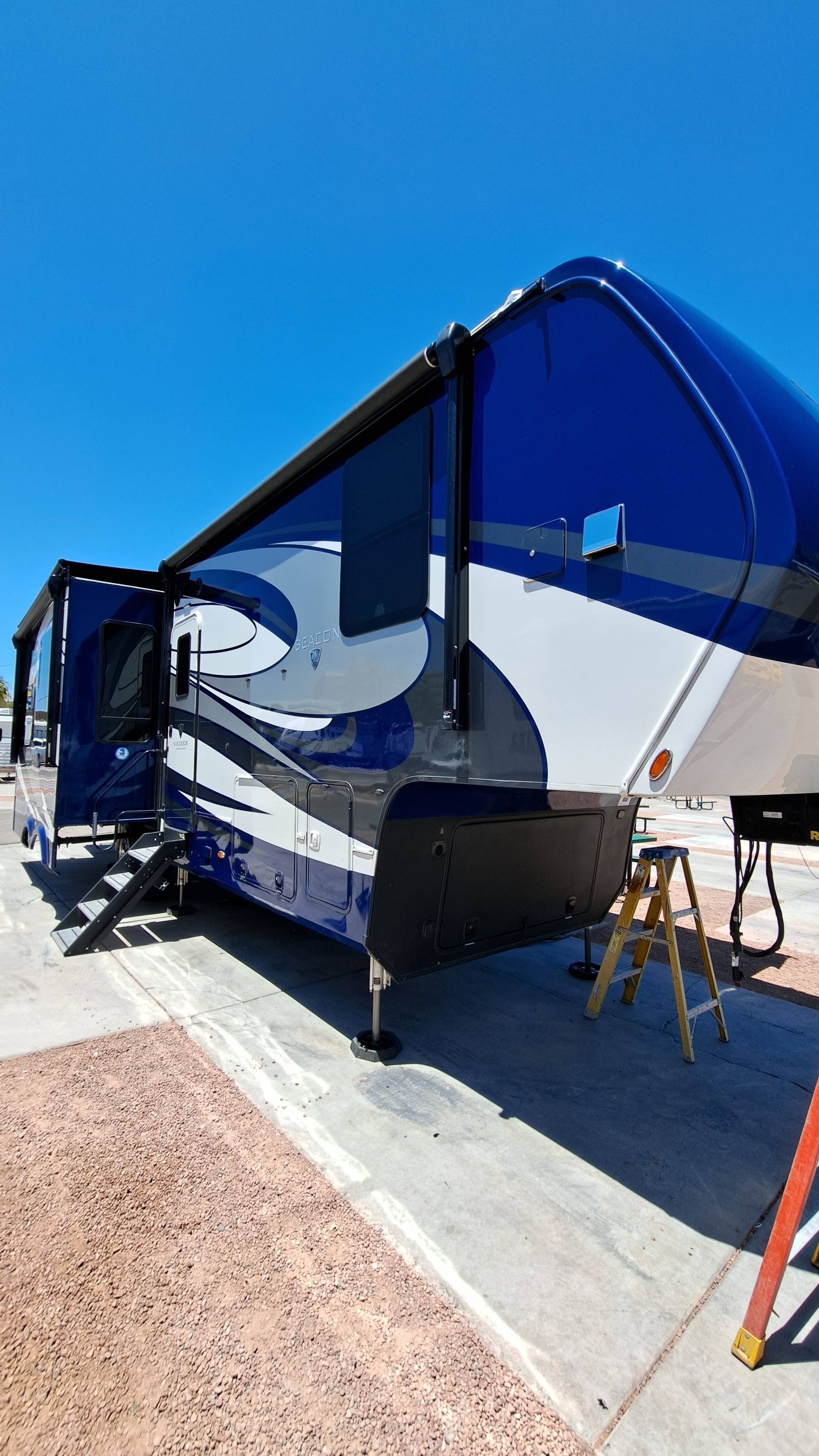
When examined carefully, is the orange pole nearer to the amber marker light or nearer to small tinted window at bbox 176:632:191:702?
the amber marker light

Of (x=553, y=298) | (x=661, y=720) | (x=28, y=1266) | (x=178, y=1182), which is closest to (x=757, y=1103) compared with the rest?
(x=661, y=720)

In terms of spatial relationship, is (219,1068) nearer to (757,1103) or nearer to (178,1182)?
(178,1182)

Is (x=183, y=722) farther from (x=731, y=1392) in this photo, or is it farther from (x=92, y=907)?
(x=731, y=1392)

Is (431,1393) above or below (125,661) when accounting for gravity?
below

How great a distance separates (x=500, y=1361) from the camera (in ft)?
5.83

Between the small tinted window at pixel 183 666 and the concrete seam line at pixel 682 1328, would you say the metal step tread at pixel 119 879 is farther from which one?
the concrete seam line at pixel 682 1328

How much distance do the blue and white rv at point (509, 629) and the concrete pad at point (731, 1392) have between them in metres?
1.50

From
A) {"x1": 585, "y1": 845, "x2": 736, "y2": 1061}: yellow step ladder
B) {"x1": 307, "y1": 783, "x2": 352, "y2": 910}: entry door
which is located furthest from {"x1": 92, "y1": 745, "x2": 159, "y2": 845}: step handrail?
{"x1": 585, "y1": 845, "x2": 736, "y2": 1061}: yellow step ladder

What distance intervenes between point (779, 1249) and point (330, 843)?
2247 millimetres

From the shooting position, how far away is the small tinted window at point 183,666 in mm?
5453

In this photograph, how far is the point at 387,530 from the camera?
3.04 meters

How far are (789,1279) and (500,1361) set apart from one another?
103 cm

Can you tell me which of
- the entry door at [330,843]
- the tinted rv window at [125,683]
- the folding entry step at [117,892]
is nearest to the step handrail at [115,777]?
the tinted rv window at [125,683]

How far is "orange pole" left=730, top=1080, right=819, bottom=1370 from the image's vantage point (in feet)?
5.83
